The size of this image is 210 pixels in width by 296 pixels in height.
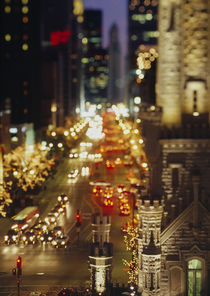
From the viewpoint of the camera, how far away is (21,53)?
607 ft

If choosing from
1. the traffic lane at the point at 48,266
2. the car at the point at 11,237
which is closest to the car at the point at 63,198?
the traffic lane at the point at 48,266

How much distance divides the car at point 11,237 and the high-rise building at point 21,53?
371ft

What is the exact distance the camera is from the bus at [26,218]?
58269mm

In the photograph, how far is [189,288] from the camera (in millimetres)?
37656

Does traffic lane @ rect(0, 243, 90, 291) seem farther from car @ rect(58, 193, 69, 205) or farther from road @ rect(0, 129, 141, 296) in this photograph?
car @ rect(58, 193, 69, 205)

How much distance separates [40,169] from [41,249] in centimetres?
2608

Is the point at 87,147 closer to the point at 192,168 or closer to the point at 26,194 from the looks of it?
the point at 26,194

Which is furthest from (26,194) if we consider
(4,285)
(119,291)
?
(119,291)

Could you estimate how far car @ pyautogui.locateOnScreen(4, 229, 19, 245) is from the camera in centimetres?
5441

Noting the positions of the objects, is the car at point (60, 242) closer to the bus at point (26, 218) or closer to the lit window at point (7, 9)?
the bus at point (26, 218)

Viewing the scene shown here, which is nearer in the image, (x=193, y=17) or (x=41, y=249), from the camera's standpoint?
(x=193, y=17)

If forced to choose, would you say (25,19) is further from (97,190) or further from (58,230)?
(58,230)

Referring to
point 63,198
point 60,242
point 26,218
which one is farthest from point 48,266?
point 63,198

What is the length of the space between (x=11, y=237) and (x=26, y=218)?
6848 mm
